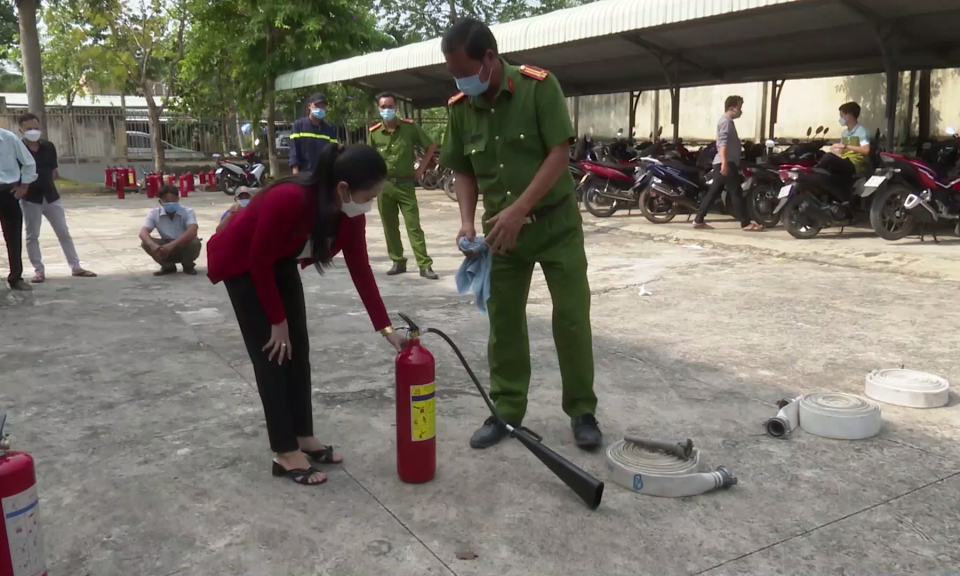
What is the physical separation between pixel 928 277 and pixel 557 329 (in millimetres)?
4854

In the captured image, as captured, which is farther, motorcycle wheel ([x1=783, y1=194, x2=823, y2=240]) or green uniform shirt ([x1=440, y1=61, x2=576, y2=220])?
motorcycle wheel ([x1=783, y1=194, x2=823, y2=240])

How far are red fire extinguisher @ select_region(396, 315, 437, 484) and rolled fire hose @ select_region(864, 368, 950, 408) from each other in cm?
219

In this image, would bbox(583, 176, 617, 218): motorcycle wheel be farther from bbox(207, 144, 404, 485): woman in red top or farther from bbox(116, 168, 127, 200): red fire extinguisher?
bbox(116, 168, 127, 200): red fire extinguisher

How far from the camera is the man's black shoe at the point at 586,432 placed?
10.7 feet

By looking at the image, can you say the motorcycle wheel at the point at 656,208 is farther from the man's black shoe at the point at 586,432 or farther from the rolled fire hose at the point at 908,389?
the man's black shoe at the point at 586,432

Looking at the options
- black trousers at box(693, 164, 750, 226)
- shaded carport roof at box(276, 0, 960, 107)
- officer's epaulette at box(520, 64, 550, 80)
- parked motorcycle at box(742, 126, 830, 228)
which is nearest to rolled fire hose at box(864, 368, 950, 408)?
officer's epaulette at box(520, 64, 550, 80)

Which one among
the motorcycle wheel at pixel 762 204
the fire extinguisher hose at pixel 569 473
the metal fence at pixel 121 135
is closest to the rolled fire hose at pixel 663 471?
the fire extinguisher hose at pixel 569 473

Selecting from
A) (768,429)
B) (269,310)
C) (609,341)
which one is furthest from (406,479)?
(609,341)

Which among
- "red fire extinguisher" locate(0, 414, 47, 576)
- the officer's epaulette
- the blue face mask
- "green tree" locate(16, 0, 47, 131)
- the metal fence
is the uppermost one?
"green tree" locate(16, 0, 47, 131)

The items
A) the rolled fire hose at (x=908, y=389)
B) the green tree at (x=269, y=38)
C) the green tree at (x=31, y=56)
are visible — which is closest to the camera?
the rolled fire hose at (x=908, y=389)

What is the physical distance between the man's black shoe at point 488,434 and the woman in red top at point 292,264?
56cm

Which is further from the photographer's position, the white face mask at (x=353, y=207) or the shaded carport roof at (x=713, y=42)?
A: the shaded carport roof at (x=713, y=42)

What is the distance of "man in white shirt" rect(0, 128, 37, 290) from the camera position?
6.29 metres

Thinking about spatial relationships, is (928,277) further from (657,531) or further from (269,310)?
(269,310)
